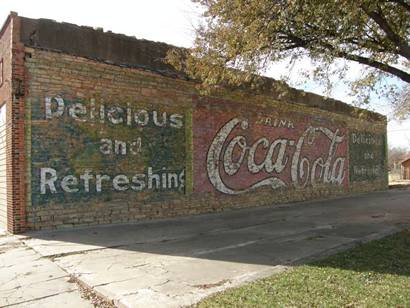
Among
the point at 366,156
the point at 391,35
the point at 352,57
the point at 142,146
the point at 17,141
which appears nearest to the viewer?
the point at 391,35

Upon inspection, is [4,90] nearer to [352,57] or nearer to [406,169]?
[352,57]

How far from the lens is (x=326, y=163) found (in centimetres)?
2116

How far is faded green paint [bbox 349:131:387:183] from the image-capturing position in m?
23.8

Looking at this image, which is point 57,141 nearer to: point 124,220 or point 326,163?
point 124,220

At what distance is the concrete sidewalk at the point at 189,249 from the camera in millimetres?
5734

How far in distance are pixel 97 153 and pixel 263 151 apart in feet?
25.1

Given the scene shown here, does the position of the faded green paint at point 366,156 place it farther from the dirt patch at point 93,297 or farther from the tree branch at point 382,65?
the dirt patch at point 93,297

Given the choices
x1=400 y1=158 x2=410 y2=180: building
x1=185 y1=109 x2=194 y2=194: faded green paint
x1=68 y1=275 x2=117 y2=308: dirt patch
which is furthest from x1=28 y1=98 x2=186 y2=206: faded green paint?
x1=400 y1=158 x2=410 y2=180: building

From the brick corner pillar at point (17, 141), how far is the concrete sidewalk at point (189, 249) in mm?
695

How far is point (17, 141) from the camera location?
10.1 m

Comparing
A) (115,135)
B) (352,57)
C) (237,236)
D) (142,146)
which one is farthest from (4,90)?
(352,57)

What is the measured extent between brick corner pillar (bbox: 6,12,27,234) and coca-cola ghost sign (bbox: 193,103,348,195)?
5721 millimetres

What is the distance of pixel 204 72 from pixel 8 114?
198 inches

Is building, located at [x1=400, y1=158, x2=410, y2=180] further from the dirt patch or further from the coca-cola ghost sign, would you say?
the dirt patch
